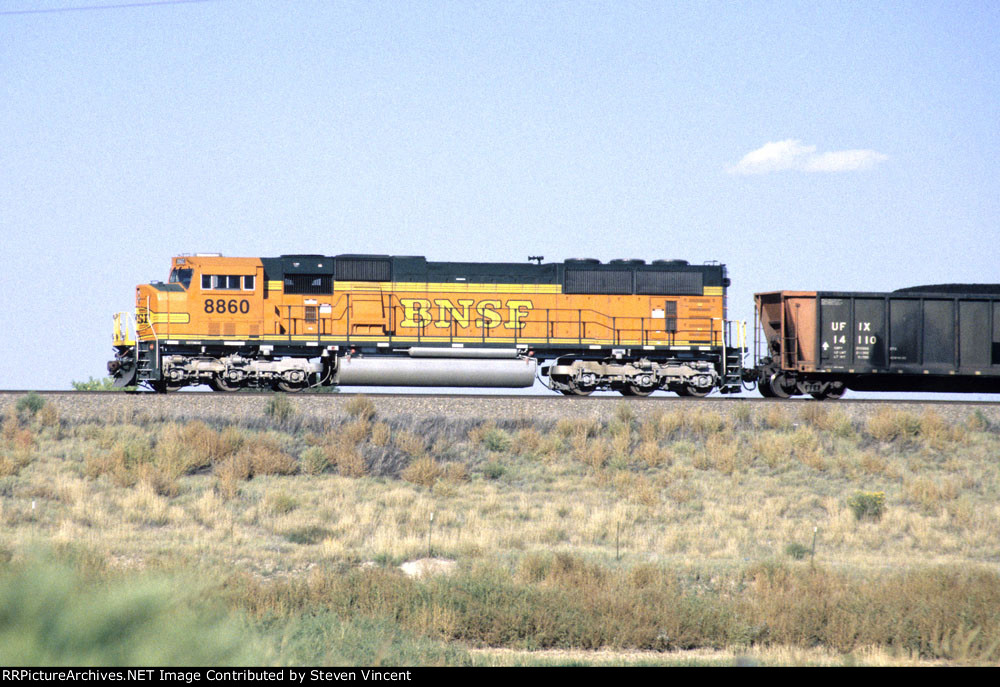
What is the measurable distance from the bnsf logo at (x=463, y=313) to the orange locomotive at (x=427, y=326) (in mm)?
30

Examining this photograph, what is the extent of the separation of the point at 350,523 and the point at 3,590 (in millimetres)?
10357

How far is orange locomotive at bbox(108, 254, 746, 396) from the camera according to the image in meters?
23.1

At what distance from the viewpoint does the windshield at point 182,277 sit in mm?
23391

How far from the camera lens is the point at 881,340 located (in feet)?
75.0

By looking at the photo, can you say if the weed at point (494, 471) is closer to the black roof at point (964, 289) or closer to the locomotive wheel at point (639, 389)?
the locomotive wheel at point (639, 389)

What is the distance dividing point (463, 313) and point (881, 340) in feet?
35.2

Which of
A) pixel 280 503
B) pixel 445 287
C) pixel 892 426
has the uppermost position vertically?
pixel 445 287

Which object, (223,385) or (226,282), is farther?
(226,282)

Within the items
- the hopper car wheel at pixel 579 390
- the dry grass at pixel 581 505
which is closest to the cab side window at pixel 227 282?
the dry grass at pixel 581 505

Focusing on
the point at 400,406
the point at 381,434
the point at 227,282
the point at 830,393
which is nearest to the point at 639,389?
the point at 830,393

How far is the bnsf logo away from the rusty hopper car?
266 inches

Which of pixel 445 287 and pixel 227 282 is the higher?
pixel 227 282

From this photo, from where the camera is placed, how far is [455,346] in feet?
76.7

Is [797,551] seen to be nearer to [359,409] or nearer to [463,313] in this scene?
[359,409]
